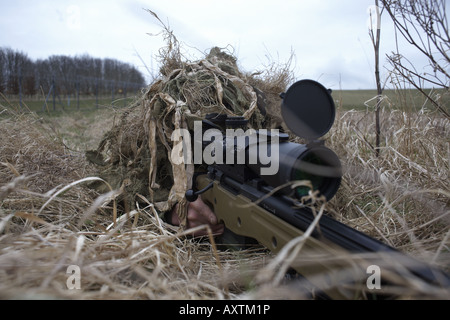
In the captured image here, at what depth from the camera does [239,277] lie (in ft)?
4.38

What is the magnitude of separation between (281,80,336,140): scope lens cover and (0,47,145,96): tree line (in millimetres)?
11544

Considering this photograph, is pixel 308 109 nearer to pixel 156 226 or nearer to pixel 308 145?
pixel 308 145

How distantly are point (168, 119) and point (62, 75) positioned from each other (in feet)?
95.0

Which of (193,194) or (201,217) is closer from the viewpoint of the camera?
(193,194)

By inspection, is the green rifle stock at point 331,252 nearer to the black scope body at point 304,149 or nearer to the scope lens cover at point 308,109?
the black scope body at point 304,149

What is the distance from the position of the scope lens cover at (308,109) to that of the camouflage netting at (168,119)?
1.08m

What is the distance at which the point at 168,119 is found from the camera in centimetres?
251

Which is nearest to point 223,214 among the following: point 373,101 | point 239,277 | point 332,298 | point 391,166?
point 239,277

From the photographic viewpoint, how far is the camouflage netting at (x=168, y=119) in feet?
7.66

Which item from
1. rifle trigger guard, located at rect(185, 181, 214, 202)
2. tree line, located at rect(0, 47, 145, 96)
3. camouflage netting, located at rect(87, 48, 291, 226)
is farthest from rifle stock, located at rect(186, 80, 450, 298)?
tree line, located at rect(0, 47, 145, 96)

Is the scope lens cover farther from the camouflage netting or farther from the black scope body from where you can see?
the camouflage netting

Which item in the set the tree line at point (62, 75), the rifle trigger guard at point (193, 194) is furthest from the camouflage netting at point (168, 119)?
the tree line at point (62, 75)

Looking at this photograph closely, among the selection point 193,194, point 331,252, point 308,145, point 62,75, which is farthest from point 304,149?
point 62,75
